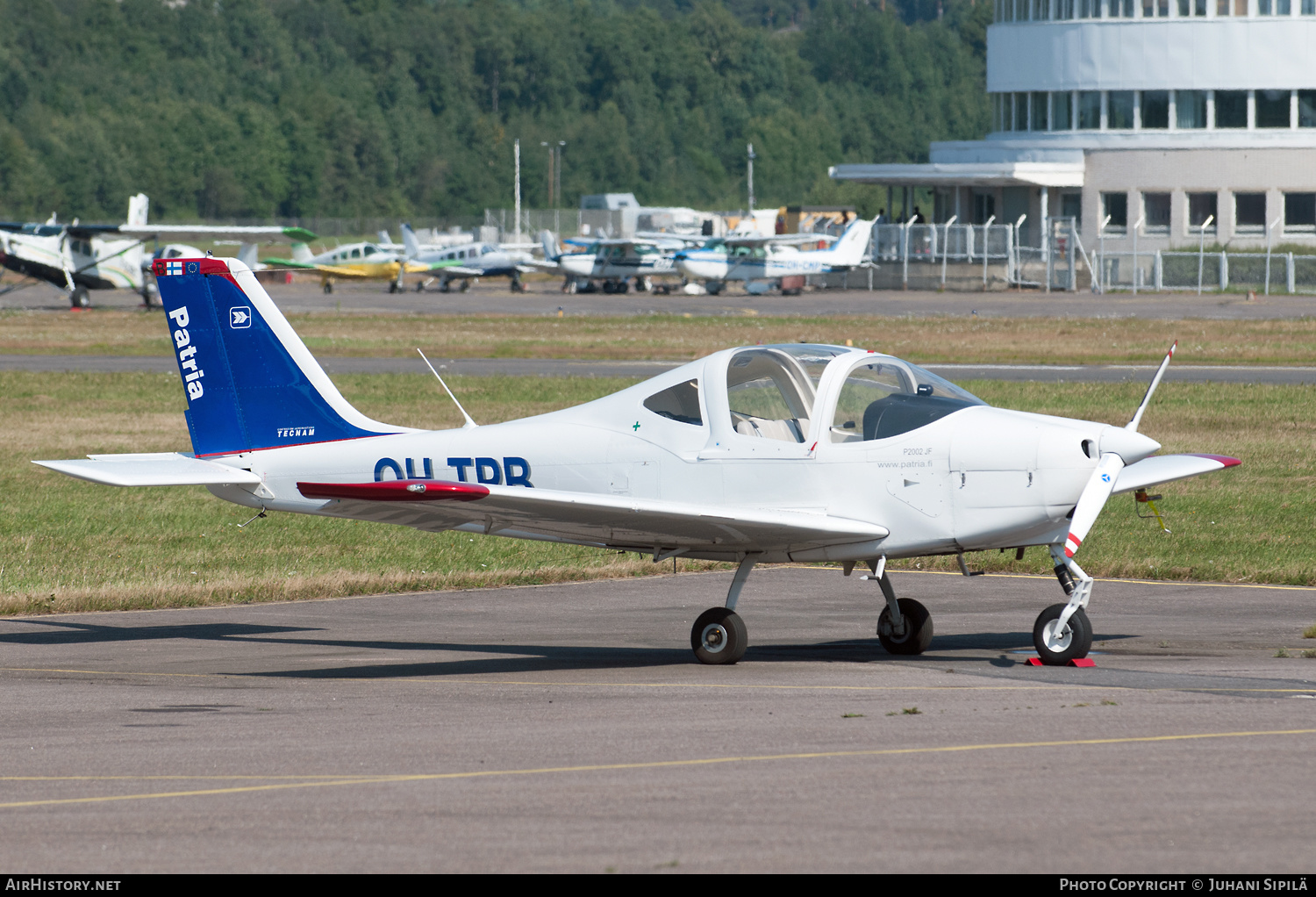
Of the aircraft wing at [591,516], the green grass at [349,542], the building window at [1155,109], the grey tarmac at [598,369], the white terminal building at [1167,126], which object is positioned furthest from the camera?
the building window at [1155,109]

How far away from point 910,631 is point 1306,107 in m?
66.4

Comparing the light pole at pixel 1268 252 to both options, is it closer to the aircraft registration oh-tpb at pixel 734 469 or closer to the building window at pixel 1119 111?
the building window at pixel 1119 111

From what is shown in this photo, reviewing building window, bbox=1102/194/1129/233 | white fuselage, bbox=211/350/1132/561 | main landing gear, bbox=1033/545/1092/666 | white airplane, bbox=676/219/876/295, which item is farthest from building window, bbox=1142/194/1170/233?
main landing gear, bbox=1033/545/1092/666

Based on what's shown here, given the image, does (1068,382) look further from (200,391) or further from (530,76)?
(530,76)

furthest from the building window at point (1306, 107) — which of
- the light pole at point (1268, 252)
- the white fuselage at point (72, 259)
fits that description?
the white fuselage at point (72, 259)

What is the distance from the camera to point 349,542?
17453 mm

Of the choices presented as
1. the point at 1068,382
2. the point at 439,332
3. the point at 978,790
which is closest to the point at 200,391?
the point at 978,790

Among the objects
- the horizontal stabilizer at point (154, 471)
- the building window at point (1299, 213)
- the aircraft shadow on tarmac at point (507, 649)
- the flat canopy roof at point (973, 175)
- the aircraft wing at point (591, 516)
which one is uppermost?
the flat canopy roof at point (973, 175)

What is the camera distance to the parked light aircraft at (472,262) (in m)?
77.6

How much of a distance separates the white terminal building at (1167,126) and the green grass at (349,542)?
47089 mm

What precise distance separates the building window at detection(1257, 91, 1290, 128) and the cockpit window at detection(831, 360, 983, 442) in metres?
65.9

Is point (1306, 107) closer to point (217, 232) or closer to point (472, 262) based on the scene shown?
point (472, 262)

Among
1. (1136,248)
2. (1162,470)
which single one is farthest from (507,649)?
(1136,248)

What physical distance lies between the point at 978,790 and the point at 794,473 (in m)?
4.08
